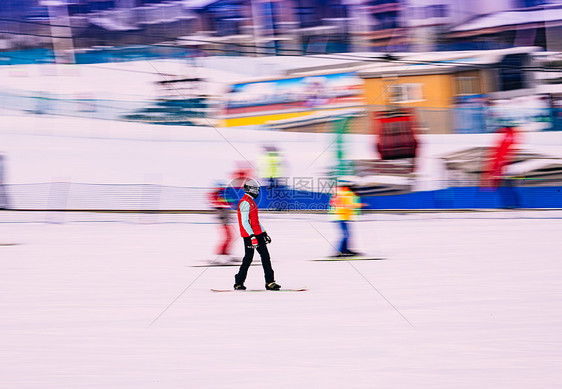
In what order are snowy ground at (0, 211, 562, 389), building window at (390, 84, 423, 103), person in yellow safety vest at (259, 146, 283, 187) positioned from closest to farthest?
1. snowy ground at (0, 211, 562, 389)
2. person in yellow safety vest at (259, 146, 283, 187)
3. building window at (390, 84, 423, 103)

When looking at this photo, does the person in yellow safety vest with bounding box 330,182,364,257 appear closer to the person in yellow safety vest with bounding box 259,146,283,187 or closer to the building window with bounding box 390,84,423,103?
the person in yellow safety vest with bounding box 259,146,283,187

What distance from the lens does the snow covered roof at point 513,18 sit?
2439 cm

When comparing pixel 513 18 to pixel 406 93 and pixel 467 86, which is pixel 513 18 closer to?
pixel 467 86

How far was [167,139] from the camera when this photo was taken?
22281mm

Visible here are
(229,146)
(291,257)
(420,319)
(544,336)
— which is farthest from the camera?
(229,146)

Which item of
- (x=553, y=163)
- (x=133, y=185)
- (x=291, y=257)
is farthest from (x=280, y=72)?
(x=291, y=257)

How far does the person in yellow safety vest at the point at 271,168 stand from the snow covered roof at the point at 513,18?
9904mm

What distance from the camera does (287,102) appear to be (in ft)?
74.4

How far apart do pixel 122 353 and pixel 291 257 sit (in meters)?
6.26

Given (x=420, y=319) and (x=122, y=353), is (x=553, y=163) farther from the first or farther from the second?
(x=122, y=353)

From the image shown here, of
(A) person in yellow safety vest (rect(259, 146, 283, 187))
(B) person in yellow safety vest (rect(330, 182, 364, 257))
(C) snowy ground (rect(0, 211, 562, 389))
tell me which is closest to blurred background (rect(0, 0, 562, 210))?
(A) person in yellow safety vest (rect(259, 146, 283, 187))

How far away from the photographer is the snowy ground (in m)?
5.30

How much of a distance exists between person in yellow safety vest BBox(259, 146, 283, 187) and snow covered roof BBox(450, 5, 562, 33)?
32.5ft

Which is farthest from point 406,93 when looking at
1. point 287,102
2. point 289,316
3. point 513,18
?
point 289,316
